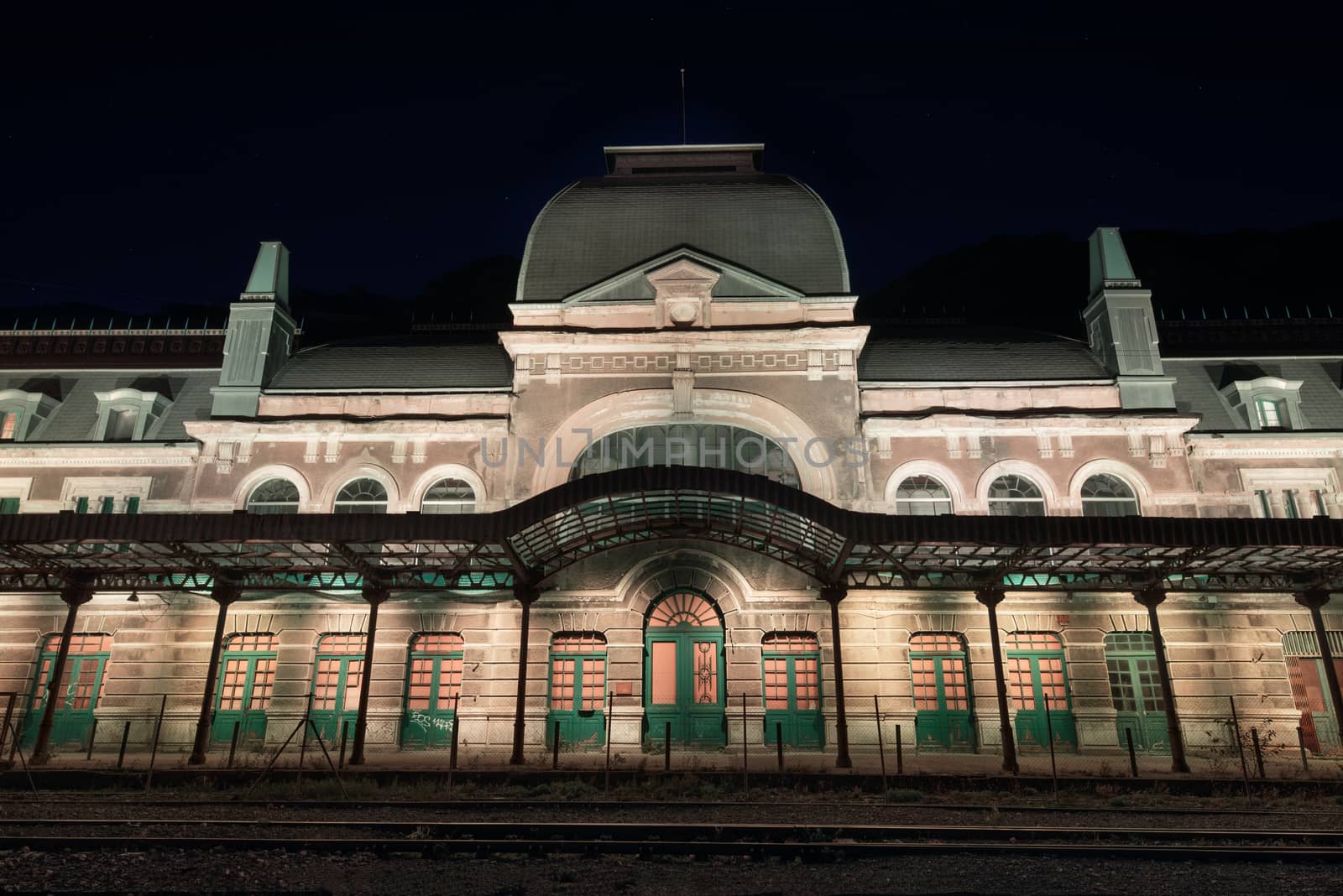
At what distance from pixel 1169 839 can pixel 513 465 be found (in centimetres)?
1594

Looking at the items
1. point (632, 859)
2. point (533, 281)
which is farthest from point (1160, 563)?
point (533, 281)

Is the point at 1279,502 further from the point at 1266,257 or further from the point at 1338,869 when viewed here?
the point at 1266,257

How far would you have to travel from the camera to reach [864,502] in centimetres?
2141

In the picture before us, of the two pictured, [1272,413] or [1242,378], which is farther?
[1242,378]

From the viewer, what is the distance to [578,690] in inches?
822

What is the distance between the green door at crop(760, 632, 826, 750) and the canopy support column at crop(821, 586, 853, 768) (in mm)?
926

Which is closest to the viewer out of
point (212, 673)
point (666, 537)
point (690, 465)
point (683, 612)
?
point (212, 673)

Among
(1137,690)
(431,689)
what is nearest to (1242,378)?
(1137,690)

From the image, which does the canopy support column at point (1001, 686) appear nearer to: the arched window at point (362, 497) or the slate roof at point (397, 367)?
the slate roof at point (397, 367)

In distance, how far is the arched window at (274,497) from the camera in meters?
A: 22.4

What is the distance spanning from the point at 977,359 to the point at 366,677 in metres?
17.6

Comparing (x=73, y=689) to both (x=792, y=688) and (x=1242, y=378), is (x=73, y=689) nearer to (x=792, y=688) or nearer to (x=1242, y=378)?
(x=792, y=688)

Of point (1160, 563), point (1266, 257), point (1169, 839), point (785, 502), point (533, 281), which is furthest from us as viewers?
point (1266, 257)

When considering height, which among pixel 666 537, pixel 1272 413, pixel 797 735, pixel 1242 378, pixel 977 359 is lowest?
pixel 797 735
